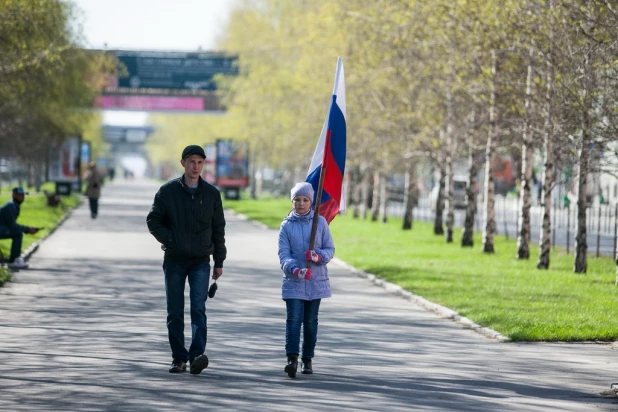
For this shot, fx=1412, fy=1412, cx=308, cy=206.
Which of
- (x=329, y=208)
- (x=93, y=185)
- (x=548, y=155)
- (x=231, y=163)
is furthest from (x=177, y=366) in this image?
(x=231, y=163)

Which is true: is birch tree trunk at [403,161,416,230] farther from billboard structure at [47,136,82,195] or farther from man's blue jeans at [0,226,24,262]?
man's blue jeans at [0,226,24,262]

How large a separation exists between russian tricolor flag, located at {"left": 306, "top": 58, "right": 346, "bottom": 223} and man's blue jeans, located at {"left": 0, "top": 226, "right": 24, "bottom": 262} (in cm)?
1078

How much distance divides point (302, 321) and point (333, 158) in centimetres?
169

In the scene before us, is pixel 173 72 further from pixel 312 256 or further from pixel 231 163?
pixel 312 256

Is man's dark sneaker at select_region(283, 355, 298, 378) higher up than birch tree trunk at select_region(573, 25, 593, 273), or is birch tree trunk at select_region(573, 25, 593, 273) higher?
birch tree trunk at select_region(573, 25, 593, 273)

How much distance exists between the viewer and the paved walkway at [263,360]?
953 cm

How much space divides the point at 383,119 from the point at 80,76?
15282mm

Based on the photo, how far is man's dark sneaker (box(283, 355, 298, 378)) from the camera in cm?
1055

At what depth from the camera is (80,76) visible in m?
50.0

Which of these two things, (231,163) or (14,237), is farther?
(231,163)

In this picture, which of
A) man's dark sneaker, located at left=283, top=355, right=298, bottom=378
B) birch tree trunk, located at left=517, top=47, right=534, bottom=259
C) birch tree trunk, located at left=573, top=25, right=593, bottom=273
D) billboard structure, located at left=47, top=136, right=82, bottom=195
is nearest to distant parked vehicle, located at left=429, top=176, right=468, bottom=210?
billboard structure, located at left=47, top=136, right=82, bottom=195

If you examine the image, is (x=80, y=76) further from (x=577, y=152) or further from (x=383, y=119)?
(x=577, y=152)

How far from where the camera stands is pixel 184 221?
10.8 m

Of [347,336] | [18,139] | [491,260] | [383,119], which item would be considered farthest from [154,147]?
[347,336]
